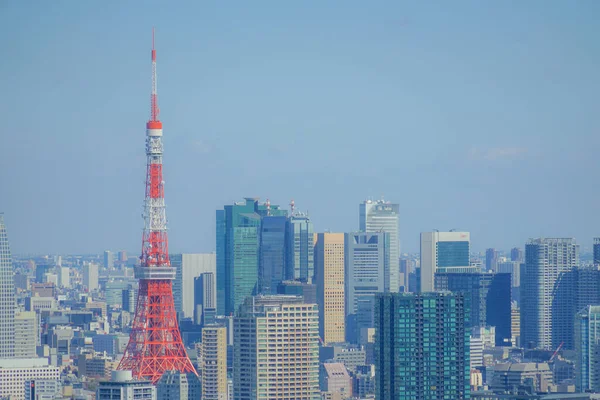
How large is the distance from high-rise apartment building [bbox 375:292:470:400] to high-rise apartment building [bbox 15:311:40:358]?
16.5m

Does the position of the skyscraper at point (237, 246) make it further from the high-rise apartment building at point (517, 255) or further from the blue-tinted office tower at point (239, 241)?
the high-rise apartment building at point (517, 255)

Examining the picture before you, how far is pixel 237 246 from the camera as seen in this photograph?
209 feet

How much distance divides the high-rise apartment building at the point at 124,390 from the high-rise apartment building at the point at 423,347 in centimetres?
404

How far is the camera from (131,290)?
6812 centimetres

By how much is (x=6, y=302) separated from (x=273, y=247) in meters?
11.1

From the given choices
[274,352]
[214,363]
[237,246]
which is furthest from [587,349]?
[237,246]

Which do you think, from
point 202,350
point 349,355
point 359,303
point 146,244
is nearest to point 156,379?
point 202,350

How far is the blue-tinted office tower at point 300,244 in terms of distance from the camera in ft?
206

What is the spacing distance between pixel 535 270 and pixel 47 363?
19827mm

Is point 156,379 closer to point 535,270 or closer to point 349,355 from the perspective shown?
point 349,355

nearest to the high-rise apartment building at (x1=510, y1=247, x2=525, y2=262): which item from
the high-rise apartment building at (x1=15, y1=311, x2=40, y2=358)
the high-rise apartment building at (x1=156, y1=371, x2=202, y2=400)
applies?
the high-rise apartment building at (x1=15, y1=311, x2=40, y2=358)

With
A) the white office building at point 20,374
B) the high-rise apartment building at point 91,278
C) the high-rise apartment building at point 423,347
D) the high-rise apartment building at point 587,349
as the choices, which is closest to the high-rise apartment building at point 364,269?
the high-rise apartment building at point 587,349

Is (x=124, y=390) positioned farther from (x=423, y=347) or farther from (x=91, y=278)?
(x=91, y=278)

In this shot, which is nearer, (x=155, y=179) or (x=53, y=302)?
(x=155, y=179)
